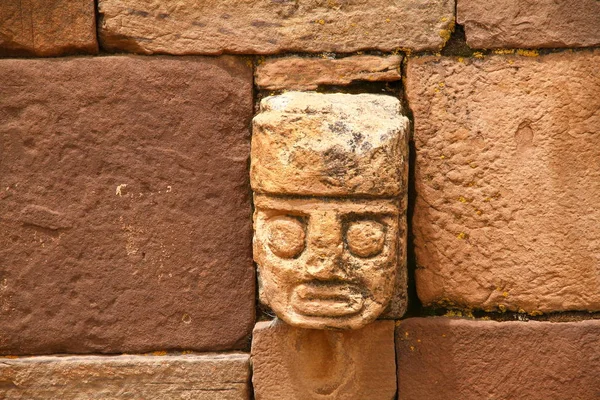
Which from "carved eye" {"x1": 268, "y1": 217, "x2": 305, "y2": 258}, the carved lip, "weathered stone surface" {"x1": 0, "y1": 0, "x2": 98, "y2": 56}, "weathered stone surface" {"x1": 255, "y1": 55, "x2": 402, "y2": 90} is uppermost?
A: "weathered stone surface" {"x1": 0, "y1": 0, "x2": 98, "y2": 56}

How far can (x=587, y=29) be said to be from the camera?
7.79 feet

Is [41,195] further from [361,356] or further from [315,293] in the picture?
[361,356]

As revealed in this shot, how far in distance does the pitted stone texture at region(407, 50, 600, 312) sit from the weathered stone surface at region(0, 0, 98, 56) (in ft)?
3.35

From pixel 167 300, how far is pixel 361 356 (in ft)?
2.14

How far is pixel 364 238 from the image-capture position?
216 centimetres

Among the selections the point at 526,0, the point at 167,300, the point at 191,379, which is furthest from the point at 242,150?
the point at 526,0

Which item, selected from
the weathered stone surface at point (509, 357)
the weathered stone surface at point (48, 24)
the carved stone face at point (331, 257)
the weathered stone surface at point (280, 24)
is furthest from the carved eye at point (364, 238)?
the weathered stone surface at point (48, 24)

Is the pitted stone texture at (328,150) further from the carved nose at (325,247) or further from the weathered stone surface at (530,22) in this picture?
the weathered stone surface at (530,22)

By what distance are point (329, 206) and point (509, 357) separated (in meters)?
0.83

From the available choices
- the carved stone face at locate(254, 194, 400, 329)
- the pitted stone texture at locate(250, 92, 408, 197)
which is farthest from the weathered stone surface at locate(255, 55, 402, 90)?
the carved stone face at locate(254, 194, 400, 329)

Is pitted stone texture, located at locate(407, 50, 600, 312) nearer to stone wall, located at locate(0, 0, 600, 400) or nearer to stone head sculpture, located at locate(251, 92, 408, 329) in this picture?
stone wall, located at locate(0, 0, 600, 400)

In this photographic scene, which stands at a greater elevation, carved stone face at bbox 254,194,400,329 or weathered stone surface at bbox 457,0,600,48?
weathered stone surface at bbox 457,0,600,48

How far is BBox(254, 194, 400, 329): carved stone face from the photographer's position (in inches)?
84.6

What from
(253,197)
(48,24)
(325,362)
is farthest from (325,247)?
(48,24)
